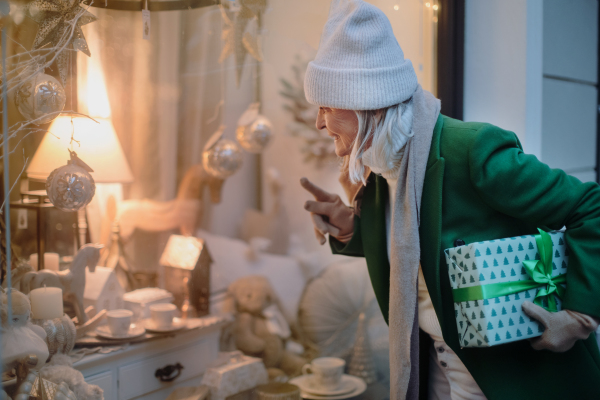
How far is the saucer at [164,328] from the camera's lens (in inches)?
58.8

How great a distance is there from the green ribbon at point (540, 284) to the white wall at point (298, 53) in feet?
2.76

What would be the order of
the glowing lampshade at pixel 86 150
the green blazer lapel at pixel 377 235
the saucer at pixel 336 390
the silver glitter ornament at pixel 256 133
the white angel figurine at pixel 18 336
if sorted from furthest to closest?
the silver glitter ornament at pixel 256 133 → the saucer at pixel 336 390 → the green blazer lapel at pixel 377 235 → the glowing lampshade at pixel 86 150 → the white angel figurine at pixel 18 336

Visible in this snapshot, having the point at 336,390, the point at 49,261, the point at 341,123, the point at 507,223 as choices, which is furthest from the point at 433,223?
the point at 336,390

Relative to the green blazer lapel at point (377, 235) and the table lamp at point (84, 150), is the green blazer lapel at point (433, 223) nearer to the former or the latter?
the green blazer lapel at point (377, 235)

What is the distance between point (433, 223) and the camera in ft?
3.38

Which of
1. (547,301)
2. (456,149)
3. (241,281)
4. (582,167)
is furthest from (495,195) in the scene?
(582,167)

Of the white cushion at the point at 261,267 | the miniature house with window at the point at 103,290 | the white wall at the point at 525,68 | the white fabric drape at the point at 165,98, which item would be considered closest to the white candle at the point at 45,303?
the miniature house with window at the point at 103,290

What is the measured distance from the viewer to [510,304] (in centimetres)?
95

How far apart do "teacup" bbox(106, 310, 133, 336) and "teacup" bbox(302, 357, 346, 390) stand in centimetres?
79

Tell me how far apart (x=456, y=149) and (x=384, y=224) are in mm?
261

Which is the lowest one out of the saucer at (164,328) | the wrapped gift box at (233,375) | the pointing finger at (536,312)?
the wrapped gift box at (233,375)

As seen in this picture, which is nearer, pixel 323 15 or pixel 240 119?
pixel 323 15

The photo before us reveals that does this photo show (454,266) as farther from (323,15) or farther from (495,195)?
(323,15)

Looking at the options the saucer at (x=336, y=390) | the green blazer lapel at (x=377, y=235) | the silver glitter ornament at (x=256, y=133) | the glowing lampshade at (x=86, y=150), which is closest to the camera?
the glowing lampshade at (x=86, y=150)
